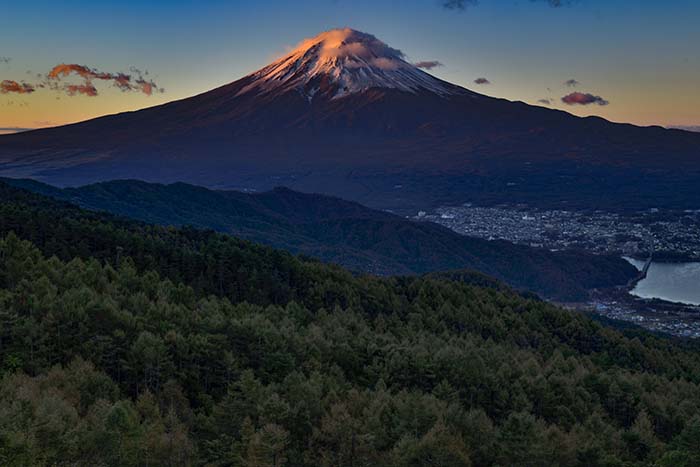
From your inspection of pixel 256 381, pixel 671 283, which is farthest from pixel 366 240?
pixel 256 381

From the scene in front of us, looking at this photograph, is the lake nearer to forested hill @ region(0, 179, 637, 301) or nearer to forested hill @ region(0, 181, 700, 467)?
forested hill @ region(0, 179, 637, 301)

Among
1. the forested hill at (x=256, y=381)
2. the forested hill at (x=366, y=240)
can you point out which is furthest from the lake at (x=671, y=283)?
the forested hill at (x=256, y=381)

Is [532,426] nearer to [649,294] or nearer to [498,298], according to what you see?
[498,298]

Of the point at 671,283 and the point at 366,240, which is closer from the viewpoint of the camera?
the point at 671,283

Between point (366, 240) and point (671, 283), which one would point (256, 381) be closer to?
point (366, 240)

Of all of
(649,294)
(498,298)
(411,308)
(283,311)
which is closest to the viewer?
(283,311)

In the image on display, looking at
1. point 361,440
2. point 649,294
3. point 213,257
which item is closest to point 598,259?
point 649,294
